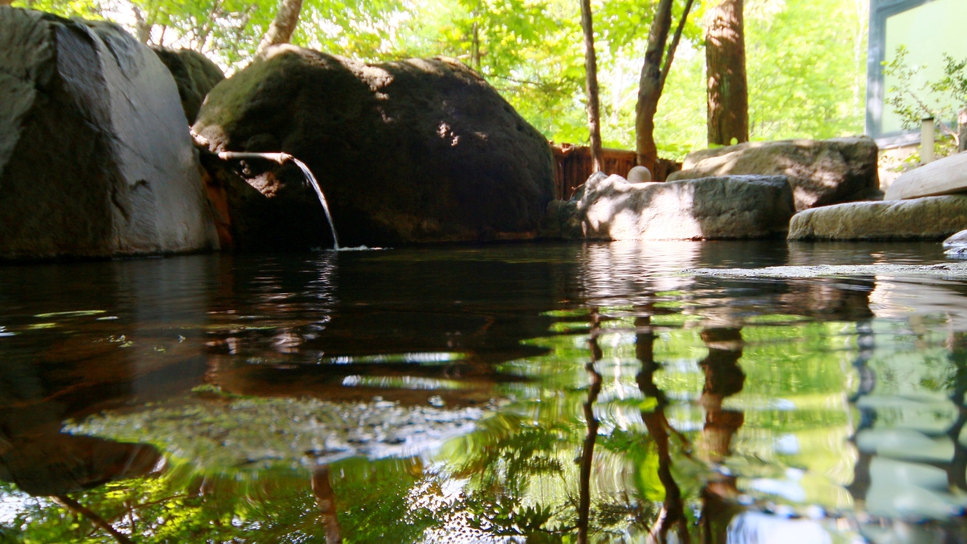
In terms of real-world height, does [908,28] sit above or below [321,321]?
above

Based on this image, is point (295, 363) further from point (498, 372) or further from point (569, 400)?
point (569, 400)

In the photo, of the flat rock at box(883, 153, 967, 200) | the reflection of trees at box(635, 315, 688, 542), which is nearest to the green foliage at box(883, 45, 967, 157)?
the flat rock at box(883, 153, 967, 200)

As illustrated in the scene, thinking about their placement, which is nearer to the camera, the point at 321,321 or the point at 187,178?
the point at 321,321

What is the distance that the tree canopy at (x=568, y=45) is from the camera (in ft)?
40.6

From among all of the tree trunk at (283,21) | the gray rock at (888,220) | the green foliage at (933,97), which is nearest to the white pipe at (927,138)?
the green foliage at (933,97)

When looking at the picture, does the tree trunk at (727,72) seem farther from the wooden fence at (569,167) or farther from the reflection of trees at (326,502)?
the reflection of trees at (326,502)

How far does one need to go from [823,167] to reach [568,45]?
21.8 ft

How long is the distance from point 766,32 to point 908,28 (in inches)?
371

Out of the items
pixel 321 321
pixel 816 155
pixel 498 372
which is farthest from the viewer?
pixel 816 155

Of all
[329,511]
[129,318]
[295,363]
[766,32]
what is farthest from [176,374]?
[766,32]

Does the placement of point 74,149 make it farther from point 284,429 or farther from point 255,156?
point 284,429

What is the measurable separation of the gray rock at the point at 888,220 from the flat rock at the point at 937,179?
15 centimetres

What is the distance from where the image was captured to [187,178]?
630 cm

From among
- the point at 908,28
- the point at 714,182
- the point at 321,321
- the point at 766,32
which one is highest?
the point at 766,32
